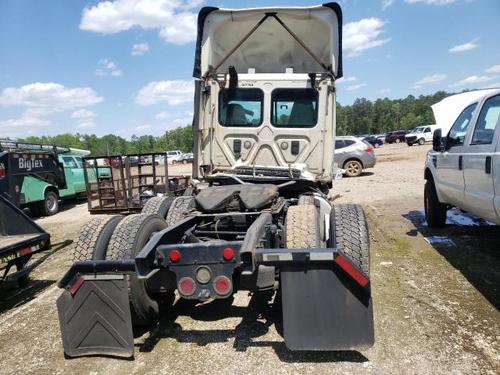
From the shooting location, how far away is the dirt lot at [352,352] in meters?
3.11

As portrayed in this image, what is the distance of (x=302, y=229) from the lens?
139 inches

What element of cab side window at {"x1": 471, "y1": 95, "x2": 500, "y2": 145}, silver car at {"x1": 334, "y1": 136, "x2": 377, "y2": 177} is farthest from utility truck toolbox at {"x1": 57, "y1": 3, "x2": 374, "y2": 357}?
silver car at {"x1": 334, "y1": 136, "x2": 377, "y2": 177}

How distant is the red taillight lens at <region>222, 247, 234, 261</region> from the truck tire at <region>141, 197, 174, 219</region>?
85.5 inches

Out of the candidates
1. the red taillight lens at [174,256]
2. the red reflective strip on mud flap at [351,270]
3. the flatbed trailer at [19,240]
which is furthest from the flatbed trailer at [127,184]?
the red reflective strip on mud flap at [351,270]

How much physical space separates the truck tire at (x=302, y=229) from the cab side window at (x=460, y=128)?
3004 millimetres

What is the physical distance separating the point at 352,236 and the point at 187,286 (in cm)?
143

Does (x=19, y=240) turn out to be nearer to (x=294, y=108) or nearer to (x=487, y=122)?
(x=294, y=108)

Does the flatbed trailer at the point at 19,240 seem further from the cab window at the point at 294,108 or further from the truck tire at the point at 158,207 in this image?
the cab window at the point at 294,108

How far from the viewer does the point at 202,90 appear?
6.01 m

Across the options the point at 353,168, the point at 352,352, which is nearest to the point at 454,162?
the point at 352,352

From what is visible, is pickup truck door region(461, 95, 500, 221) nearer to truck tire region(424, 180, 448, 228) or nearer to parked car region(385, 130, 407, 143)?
truck tire region(424, 180, 448, 228)

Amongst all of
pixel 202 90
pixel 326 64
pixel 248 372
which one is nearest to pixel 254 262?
pixel 248 372

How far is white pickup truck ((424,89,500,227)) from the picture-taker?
14.3ft

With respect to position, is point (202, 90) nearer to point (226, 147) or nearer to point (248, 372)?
point (226, 147)
